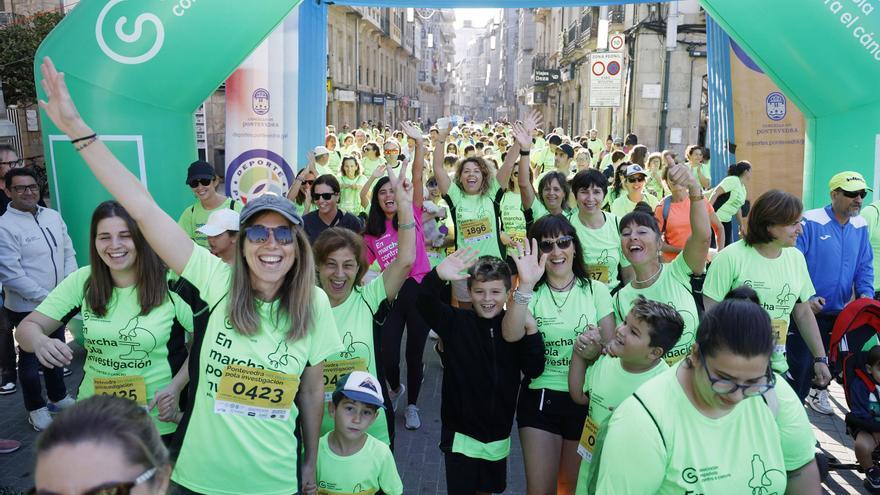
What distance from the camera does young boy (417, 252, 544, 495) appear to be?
3.17 m

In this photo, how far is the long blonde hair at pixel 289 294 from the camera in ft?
7.64

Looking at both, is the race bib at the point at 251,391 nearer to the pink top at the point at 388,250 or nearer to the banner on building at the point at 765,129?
the pink top at the point at 388,250

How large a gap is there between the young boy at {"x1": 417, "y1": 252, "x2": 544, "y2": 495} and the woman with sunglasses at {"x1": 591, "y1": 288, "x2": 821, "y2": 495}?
1.26 m

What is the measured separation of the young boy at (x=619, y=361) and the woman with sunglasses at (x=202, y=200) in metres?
3.21

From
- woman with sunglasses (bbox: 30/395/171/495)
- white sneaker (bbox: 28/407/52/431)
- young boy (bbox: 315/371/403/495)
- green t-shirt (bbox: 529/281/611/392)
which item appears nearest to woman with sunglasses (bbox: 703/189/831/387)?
green t-shirt (bbox: 529/281/611/392)

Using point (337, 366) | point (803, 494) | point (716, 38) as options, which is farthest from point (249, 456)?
point (716, 38)

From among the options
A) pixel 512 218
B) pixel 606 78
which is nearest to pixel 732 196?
pixel 512 218

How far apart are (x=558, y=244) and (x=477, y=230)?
2.38 metres

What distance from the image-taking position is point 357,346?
3.20 metres

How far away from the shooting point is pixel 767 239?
387 cm

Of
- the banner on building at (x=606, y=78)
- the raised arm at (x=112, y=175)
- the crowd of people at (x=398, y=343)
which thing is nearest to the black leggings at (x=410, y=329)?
the crowd of people at (x=398, y=343)

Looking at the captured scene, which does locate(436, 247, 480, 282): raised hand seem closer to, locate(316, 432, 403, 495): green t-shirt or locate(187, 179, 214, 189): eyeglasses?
locate(316, 432, 403, 495): green t-shirt

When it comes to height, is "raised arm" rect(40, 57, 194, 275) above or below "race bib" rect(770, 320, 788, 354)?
above

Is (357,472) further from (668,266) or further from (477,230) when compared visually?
(477,230)
